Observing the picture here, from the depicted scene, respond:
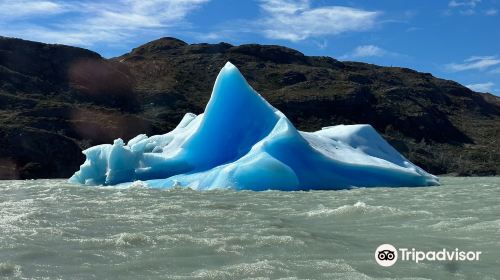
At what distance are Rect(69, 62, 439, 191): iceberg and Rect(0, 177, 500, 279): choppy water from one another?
193 inches

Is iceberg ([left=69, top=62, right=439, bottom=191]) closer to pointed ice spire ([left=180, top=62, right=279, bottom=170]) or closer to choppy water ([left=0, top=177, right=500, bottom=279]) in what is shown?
pointed ice spire ([left=180, top=62, right=279, bottom=170])

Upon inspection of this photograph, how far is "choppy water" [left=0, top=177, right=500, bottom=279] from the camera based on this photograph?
4.42 m

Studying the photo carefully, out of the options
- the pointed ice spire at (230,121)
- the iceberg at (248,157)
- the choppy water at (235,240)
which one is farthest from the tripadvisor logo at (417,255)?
the pointed ice spire at (230,121)

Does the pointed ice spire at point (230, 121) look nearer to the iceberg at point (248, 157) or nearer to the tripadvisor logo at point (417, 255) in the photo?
the iceberg at point (248, 157)

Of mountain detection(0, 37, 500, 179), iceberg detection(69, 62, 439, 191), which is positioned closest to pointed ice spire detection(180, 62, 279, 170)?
iceberg detection(69, 62, 439, 191)

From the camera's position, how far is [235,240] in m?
5.60

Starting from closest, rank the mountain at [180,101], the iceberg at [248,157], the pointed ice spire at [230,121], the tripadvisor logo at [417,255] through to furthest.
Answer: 1. the tripadvisor logo at [417,255]
2. the iceberg at [248,157]
3. the pointed ice spire at [230,121]
4. the mountain at [180,101]

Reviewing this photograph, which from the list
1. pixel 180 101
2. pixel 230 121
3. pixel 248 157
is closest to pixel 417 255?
pixel 248 157

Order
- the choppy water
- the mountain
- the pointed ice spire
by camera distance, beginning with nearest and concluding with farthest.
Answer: the choppy water
the pointed ice spire
the mountain

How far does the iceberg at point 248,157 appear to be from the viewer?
14.0 metres

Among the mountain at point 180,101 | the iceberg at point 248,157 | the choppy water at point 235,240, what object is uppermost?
the mountain at point 180,101

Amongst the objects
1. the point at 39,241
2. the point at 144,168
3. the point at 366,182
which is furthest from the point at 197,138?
the point at 39,241

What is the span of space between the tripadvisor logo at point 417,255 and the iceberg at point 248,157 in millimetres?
8677

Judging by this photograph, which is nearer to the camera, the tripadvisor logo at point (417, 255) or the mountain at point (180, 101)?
the tripadvisor logo at point (417, 255)
